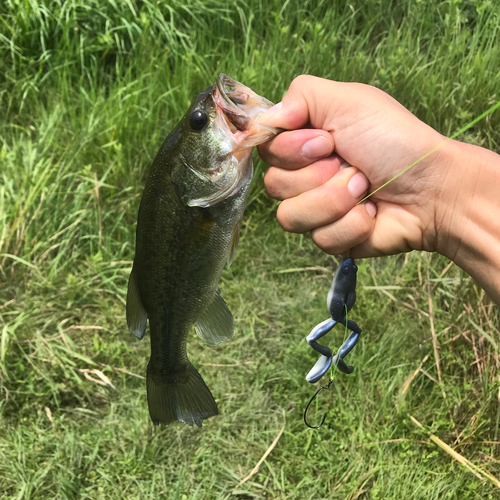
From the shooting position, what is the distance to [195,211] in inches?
64.6

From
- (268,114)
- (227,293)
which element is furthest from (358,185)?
(227,293)

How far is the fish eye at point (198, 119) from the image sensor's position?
1563 mm

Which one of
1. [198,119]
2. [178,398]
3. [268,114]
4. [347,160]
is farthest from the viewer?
[178,398]

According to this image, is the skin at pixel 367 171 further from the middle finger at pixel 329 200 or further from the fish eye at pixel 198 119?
the fish eye at pixel 198 119

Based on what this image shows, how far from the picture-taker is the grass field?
107 inches

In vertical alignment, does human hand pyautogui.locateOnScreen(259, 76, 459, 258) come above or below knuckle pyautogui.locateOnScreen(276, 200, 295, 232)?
above

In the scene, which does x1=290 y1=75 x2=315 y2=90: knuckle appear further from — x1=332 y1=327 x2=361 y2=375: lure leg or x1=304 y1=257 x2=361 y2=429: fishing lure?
x1=332 y1=327 x2=361 y2=375: lure leg

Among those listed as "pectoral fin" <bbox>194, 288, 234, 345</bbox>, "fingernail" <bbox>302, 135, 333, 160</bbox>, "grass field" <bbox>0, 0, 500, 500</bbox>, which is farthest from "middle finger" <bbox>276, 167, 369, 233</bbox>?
"grass field" <bbox>0, 0, 500, 500</bbox>

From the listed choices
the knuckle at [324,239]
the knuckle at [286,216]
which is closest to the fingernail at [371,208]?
the knuckle at [324,239]

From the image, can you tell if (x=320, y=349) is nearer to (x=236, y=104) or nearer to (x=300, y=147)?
(x=300, y=147)

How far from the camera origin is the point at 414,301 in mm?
3064

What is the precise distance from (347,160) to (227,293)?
173 centimetres

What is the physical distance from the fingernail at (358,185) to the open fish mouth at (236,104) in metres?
0.44

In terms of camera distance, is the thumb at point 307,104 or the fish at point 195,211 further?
the thumb at point 307,104
